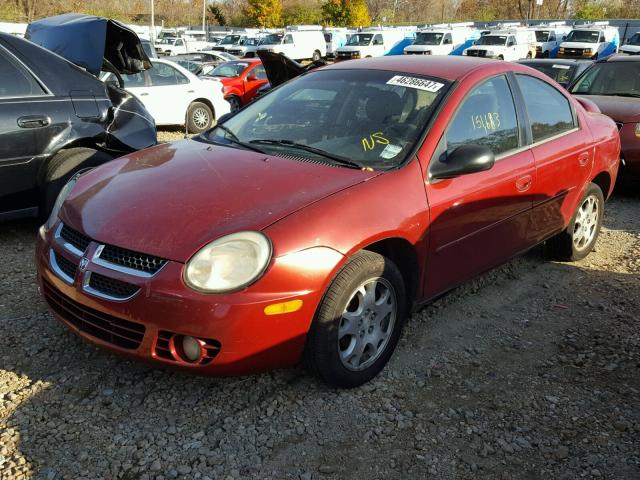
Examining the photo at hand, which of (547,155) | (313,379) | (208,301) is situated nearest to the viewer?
(208,301)

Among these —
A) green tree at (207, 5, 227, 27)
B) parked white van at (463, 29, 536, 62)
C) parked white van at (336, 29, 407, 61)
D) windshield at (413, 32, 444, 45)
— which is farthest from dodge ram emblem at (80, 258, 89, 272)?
green tree at (207, 5, 227, 27)

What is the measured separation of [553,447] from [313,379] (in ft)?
3.86

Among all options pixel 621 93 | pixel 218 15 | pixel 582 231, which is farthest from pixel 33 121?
pixel 218 15

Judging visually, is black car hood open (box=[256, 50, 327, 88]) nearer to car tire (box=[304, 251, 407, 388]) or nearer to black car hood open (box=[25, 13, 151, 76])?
black car hood open (box=[25, 13, 151, 76])

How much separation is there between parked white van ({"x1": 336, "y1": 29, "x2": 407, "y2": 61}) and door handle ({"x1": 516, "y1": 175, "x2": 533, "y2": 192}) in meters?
29.6

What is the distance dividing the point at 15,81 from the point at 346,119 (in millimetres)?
2738

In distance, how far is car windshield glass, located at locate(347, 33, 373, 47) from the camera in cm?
3303

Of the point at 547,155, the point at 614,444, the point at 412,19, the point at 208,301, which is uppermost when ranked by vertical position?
the point at 412,19

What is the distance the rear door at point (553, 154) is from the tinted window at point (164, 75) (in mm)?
7751

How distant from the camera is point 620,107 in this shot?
7.27 meters

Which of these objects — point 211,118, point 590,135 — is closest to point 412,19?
point 211,118

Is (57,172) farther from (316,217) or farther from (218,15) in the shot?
(218,15)

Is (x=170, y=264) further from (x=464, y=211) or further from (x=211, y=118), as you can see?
(x=211, y=118)

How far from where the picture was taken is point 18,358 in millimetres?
3172
